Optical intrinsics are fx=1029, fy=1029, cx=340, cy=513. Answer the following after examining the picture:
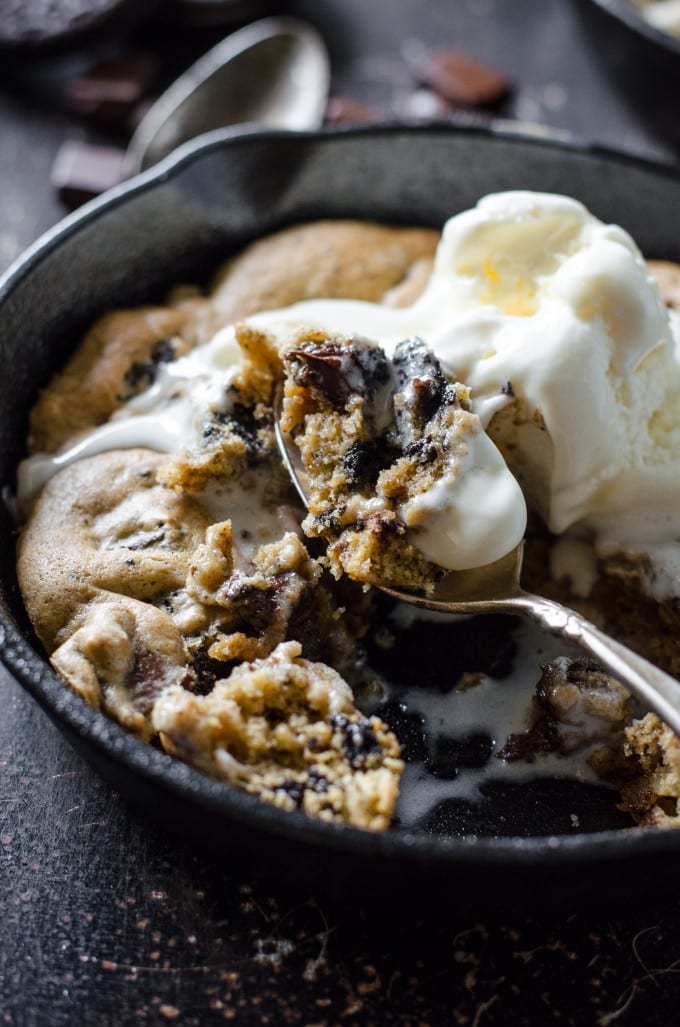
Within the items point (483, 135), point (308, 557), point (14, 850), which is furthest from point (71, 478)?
point (483, 135)

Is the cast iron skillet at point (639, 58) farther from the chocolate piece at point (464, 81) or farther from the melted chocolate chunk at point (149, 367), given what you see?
the melted chocolate chunk at point (149, 367)

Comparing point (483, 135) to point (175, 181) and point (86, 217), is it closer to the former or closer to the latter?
point (175, 181)

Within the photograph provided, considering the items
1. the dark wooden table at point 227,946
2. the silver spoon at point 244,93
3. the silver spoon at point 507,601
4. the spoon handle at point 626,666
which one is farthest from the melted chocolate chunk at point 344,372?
the silver spoon at point 244,93

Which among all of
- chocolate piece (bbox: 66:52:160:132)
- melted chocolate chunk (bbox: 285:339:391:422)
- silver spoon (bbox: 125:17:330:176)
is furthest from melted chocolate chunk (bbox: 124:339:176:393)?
chocolate piece (bbox: 66:52:160:132)

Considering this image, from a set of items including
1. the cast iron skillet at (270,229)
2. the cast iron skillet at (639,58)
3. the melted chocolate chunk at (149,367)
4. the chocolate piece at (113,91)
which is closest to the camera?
the cast iron skillet at (270,229)

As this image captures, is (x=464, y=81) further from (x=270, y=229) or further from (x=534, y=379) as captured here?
(x=534, y=379)

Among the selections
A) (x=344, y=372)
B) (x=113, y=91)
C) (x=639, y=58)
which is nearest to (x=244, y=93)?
(x=113, y=91)
